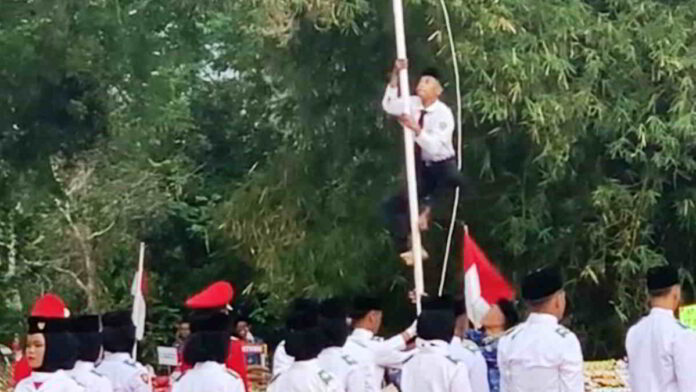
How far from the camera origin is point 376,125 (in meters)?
14.2

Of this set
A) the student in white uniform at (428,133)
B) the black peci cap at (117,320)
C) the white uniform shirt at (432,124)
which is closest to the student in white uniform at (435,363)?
the black peci cap at (117,320)

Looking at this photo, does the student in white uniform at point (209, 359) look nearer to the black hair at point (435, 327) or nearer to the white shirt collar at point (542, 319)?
the black hair at point (435, 327)

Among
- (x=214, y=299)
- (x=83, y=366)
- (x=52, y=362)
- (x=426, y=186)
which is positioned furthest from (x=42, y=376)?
(x=426, y=186)

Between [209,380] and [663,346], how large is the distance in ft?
6.66

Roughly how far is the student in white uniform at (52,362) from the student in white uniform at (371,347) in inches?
73.9

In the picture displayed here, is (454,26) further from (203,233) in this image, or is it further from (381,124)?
(203,233)

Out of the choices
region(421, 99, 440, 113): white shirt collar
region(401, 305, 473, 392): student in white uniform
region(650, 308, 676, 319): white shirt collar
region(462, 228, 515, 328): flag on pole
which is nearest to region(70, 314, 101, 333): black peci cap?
region(401, 305, 473, 392): student in white uniform

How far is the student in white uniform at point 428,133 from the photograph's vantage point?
10.2 metres

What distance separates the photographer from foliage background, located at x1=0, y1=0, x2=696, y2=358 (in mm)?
12789

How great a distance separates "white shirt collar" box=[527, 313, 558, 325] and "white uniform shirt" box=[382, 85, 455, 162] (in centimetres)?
346

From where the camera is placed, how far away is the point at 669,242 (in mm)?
13828

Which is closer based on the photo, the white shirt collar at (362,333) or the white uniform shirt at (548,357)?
the white uniform shirt at (548,357)

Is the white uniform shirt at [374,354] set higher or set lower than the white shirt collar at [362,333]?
lower

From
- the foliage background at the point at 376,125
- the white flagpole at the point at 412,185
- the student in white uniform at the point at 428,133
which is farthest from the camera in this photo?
the foliage background at the point at 376,125
